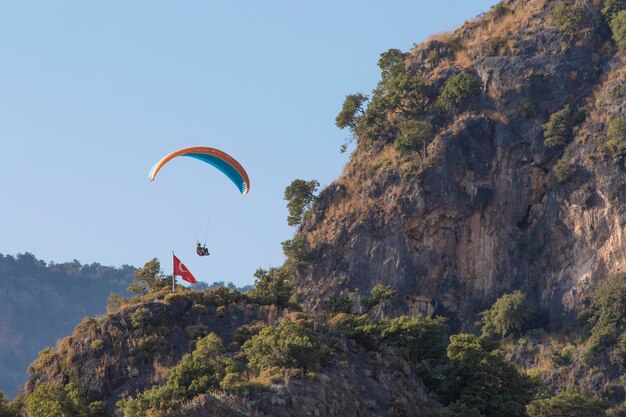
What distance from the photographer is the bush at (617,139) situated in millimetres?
87625

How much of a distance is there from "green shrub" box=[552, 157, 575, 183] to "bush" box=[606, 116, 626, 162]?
243cm

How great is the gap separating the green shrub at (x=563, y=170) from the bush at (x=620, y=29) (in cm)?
883

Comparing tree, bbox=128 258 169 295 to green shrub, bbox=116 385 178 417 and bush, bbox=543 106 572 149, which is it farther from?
bush, bbox=543 106 572 149

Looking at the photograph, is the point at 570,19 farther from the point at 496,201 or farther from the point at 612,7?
the point at 496,201

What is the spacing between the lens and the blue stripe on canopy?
66650 mm

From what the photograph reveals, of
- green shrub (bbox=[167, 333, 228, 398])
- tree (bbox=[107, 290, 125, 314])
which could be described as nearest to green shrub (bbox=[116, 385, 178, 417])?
green shrub (bbox=[167, 333, 228, 398])

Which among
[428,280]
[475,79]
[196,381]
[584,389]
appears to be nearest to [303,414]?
[196,381]

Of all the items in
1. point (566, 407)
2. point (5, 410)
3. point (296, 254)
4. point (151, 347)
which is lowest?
point (566, 407)

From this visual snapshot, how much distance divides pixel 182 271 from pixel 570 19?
132 ft

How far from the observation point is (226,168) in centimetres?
6731

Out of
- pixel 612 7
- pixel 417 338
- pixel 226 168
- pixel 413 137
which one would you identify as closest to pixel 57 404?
pixel 226 168

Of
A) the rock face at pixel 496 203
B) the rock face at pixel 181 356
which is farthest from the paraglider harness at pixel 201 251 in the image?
the rock face at pixel 496 203

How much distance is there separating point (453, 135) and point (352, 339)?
3506 cm

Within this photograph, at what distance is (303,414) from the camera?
164 feet
